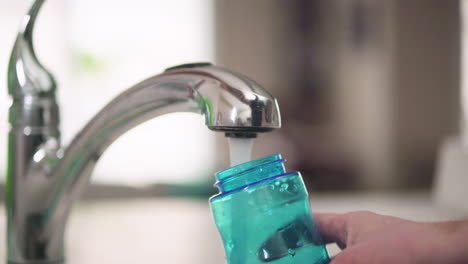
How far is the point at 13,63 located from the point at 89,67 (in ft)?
10.7

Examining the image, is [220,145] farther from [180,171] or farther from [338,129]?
[338,129]

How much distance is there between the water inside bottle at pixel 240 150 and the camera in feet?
1.43

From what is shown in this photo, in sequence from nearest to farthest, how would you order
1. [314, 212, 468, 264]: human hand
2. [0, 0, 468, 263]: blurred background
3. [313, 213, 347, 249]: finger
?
[314, 212, 468, 264]: human hand < [313, 213, 347, 249]: finger < [0, 0, 468, 263]: blurred background

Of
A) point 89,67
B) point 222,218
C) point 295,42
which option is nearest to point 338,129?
point 295,42

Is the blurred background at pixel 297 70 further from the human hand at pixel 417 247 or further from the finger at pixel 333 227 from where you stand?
the human hand at pixel 417 247

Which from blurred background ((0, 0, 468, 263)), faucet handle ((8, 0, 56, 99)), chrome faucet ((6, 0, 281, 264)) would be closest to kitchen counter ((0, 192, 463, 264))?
chrome faucet ((6, 0, 281, 264))

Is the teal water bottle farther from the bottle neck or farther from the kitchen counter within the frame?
the kitchen counter

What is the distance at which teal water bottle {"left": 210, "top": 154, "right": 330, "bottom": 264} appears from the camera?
0.40 metres

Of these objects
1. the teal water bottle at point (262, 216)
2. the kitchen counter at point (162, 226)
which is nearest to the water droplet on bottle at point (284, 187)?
the teal water bottle at point (262, 216)

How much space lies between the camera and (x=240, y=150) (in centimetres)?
44

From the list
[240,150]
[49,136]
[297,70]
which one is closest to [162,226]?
[49,136]

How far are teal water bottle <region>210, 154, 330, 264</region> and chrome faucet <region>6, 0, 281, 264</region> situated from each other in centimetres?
7

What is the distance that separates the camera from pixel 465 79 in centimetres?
338

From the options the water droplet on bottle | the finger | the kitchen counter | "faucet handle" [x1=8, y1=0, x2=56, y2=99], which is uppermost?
"faucet handle" [x1=8, y1=0, x2=56, y2=99]
